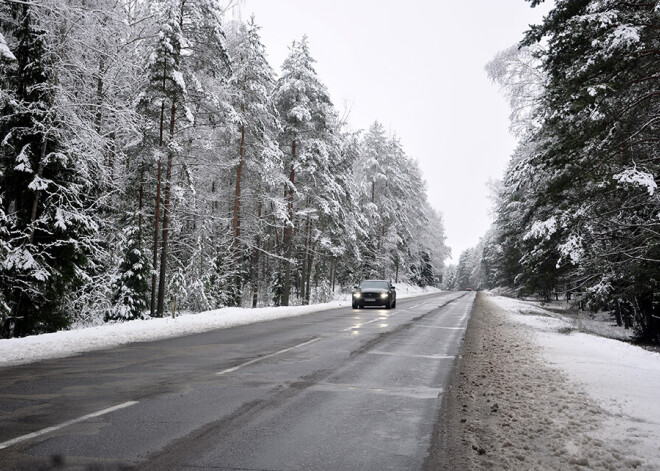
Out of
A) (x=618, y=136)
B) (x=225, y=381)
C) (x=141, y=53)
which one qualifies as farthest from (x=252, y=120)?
(x=225, y=381)

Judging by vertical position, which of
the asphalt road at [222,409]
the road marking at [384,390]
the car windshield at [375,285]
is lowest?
the road marking at [384,390]

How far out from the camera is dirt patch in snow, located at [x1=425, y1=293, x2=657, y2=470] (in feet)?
14.2

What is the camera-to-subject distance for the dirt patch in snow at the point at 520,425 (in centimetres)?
432

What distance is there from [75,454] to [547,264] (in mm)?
18009

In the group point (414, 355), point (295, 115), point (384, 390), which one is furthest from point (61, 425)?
point (295, 115)

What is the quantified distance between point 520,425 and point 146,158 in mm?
16619

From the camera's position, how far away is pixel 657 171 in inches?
484

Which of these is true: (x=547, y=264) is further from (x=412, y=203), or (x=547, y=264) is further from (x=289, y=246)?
(x=412, y=203)

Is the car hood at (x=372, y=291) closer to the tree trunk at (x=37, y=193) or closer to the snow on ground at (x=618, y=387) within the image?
the snow on ground at (x=618, y=387)

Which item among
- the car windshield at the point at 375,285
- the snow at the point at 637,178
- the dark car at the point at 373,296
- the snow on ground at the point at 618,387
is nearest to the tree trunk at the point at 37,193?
the snow on ground at the point at 618,387

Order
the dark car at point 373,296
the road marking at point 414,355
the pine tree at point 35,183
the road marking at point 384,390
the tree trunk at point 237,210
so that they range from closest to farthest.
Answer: the road marking at point 384,390, the road marking at point 414,355, the pine tree at point 35,183, the tree trunk at point 237,210, the dark car at point 373,296

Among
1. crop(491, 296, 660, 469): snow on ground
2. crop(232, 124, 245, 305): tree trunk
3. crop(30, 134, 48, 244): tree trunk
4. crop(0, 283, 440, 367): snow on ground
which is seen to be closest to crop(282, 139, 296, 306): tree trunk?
crop(232, 124, 245, 305): tree trunk

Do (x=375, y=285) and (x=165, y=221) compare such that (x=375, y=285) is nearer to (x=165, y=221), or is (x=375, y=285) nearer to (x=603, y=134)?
(x=165, y=221)

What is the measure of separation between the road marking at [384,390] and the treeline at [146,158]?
8226 millimetres
